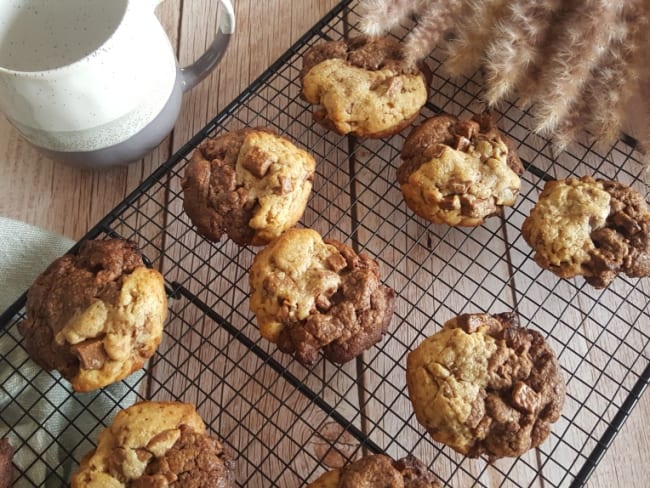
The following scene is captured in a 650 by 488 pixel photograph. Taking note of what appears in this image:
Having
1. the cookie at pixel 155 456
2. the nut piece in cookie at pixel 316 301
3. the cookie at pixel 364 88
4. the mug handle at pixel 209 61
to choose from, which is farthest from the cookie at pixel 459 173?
the cookie at pixel 155 456

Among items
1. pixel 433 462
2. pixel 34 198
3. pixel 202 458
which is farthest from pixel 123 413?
pixel 34 198

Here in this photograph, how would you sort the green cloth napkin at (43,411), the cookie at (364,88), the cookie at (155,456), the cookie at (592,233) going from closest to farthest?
the cookie at (155,456) → the green cloth napkin at (43,411) → the cookie at (592,233) → the cookie at (364,88)

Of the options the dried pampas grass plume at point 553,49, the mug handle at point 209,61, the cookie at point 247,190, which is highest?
the dried pampas grass plume at point 553,49

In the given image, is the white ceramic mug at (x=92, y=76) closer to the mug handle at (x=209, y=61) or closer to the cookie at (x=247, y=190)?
the mug handle at (x=209, y=61)

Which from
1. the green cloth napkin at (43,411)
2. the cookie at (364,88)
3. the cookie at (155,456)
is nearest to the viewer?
the cookie at (155,456)

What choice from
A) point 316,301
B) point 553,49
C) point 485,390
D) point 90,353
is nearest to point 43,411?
point 90,353

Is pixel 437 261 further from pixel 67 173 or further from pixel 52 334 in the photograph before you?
pixel 67 173
